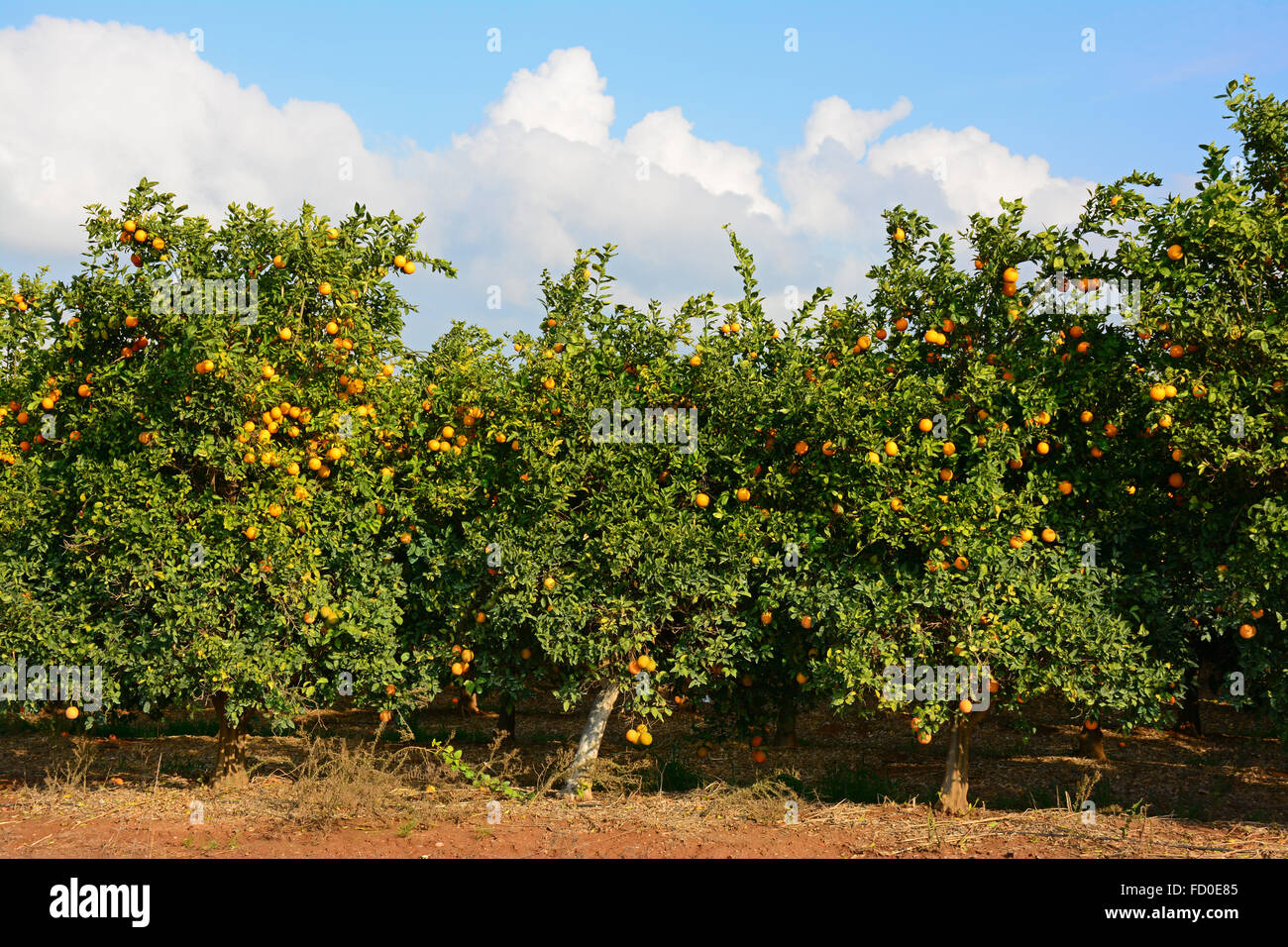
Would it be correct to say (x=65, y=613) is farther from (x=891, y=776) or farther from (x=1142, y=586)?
(x=1142, y=586)

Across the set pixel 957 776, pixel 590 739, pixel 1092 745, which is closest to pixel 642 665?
pixel 590 739

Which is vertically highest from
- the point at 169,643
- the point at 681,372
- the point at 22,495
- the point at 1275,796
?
the point at 681,372

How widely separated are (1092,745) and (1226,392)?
5.64 meters

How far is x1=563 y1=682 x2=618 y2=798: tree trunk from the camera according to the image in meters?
9.17

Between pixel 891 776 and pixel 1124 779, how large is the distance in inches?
93.0

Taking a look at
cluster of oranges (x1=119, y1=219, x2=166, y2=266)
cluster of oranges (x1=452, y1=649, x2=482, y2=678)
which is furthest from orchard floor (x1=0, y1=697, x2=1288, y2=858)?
cluster of oranges (x1=119, y1=219, x2=166, y2=266)

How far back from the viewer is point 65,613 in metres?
8.64

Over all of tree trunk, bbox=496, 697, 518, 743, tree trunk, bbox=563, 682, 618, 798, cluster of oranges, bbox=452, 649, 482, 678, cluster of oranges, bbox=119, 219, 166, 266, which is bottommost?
tree trunk, bbox=496, 697, 518, 743

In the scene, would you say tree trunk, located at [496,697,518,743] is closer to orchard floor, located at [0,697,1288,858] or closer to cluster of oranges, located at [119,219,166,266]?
orchard floor, located at [0,697,1288,858]

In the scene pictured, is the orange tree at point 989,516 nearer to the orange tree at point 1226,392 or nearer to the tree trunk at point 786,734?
the orange tree at point 1226,392

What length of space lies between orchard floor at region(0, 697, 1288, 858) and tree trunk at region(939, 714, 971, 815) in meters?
0.15

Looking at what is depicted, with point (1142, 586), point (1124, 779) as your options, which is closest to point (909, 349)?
point (1142, 586)

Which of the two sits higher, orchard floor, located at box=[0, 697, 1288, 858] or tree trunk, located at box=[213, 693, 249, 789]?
tree trunk, located at box=[213, 693, 249, 789]

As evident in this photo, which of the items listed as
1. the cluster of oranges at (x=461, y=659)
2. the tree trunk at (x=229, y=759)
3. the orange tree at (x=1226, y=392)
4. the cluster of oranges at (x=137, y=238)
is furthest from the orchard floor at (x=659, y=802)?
the cluster of oranges at (x=137, y=238)
